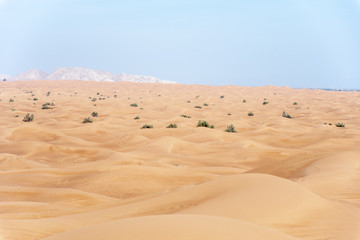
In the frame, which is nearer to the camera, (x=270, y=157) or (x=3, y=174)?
(x=3, y=174)

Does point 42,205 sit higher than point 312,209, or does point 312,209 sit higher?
point 312,209

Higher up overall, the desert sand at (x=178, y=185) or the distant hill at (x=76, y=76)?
the distant hill at (x=76, y=76)

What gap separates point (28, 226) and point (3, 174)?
4.75 m

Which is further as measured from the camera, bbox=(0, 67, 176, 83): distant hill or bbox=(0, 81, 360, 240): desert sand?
bbox=(0, 67, 176, 83): distant hill

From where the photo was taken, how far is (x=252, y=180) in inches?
227

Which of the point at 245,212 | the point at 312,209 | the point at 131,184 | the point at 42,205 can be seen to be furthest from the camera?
the point at 131,184

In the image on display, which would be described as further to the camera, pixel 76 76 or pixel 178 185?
pixel 76 76

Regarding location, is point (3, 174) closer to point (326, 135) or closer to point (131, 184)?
point (131, 184)

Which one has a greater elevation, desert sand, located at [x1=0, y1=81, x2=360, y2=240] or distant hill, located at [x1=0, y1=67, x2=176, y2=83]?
distant hill, located at [x1=0, y1=67, x2=176, y2=83]

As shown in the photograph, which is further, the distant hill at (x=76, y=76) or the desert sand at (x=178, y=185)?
the distant hill at (x=76, y=76)

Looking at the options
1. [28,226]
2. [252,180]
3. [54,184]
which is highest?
[252,180]

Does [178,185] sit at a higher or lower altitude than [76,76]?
lower

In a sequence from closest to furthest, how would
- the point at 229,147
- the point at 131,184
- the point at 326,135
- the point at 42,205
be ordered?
the point at 42,205, the point at 131,184, the point at 229,147, the point at 326,135

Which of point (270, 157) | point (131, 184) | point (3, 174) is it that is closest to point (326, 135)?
point (270, 157)
